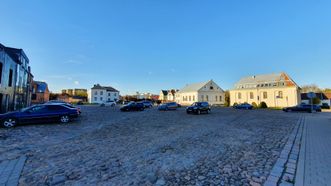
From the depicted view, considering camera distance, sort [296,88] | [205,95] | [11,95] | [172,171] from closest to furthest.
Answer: [172,171] < [11,95] < [296,88] < [205,95]

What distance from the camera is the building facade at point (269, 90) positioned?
45106 mm

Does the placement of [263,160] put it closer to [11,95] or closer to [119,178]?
[119,178]

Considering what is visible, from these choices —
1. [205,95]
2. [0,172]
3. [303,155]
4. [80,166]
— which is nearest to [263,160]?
[303,155]

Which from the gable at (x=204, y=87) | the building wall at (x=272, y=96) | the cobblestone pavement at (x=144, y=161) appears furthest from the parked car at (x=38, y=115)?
the building wall at (x=272, y=96)

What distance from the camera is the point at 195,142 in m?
7.65

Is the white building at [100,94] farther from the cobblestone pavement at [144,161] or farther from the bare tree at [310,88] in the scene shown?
the bare tree at [310,88]

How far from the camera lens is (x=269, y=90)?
49.2 m

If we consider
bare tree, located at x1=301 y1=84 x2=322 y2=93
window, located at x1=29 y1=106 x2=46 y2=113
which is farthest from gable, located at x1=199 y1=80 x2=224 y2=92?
window, located at x1=29 y1=106 x2=46 y2=113

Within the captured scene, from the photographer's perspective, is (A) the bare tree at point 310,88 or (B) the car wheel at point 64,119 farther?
(A) the bare tree at point 310,88

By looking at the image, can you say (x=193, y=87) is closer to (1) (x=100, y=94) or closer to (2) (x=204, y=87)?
(2) (x=204, y=87)

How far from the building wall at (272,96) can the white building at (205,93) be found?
7056 millimetres

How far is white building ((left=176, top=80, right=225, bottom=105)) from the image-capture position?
60250 millimetres

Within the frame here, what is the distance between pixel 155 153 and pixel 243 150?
3214 mm

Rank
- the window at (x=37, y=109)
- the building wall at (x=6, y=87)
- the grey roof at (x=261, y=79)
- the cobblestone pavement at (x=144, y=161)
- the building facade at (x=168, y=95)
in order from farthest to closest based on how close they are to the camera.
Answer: the building facade at (x=168, y=95)
the grey roof at (x=261, y=79)
the building wall at (x=6, y=87)
the window at (x=37, y=109)
the cobblestone pavement at (x=144, y=161)
